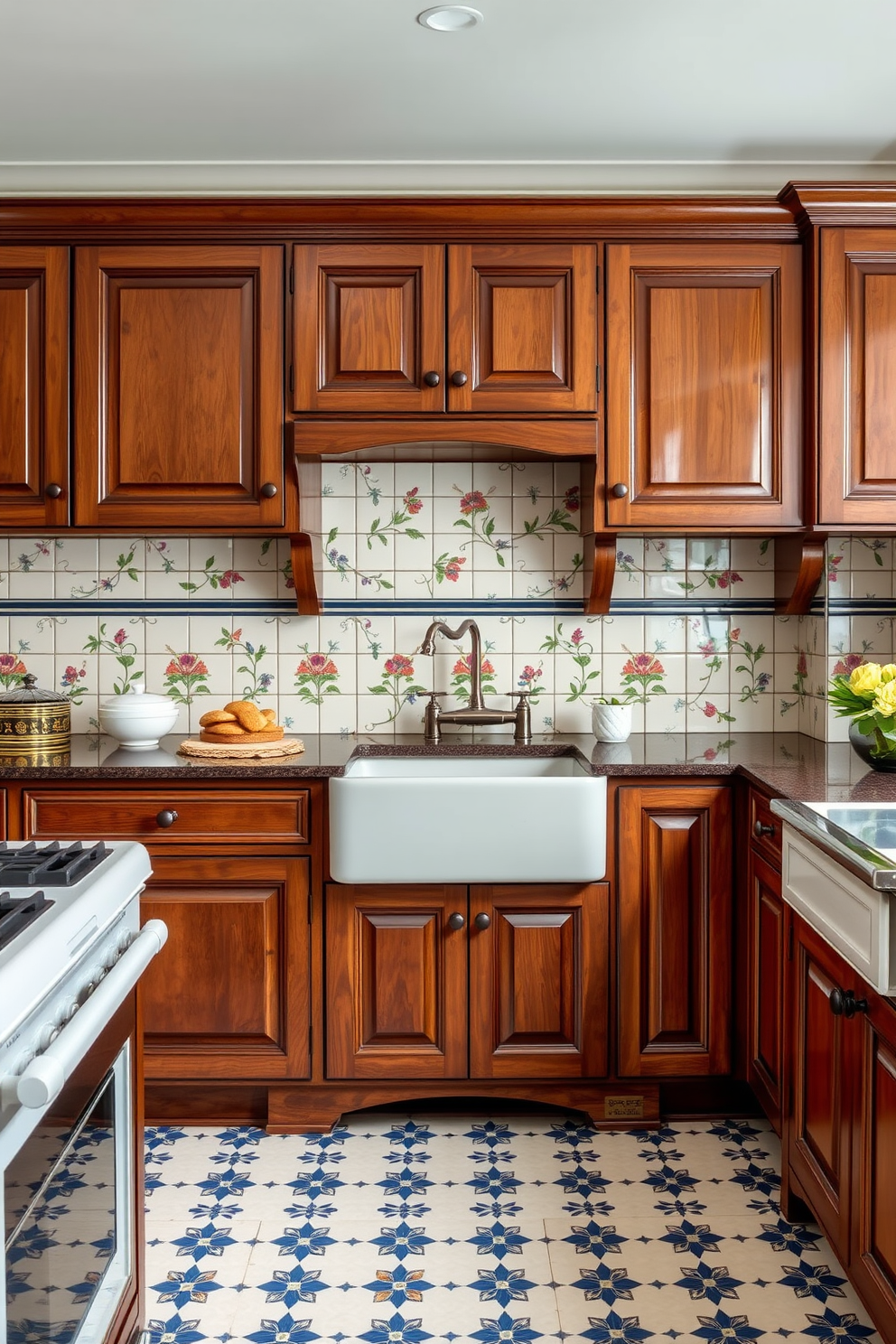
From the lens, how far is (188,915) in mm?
2656

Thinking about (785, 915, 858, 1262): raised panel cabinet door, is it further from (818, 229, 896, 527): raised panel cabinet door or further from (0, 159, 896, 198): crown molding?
(0, 159, 896, 198): crown molding

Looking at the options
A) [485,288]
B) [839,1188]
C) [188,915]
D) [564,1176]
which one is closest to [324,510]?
[485,288]

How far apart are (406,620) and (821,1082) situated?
1696 mm

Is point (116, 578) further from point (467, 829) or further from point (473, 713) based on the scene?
point (467, 829)

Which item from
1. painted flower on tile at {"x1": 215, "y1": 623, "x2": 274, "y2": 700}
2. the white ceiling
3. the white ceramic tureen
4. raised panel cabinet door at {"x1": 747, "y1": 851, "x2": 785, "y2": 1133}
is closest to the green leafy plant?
raised panel cabinet door at {"x1": 747, "y1": 851, "x2": 785, "y2": 1133}

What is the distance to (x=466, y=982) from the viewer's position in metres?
2.66

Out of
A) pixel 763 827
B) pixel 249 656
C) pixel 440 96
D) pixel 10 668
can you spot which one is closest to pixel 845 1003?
pixel 763 827

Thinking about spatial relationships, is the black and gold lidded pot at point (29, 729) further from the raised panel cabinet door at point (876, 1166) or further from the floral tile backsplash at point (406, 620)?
the raised panel cabinet door at point (876, 1166)

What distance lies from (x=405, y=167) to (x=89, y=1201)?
2632mm

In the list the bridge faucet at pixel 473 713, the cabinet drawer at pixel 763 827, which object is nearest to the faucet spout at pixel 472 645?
the bridge faucet at pixel 473 713

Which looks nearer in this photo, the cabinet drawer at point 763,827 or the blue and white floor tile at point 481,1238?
the blue and white floor tile at point 481,1238

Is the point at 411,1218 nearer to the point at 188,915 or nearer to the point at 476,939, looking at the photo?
the point at 476,939

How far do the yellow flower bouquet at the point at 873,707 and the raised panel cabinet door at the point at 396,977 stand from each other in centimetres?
98

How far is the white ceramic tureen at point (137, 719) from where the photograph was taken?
2891 millimetres
